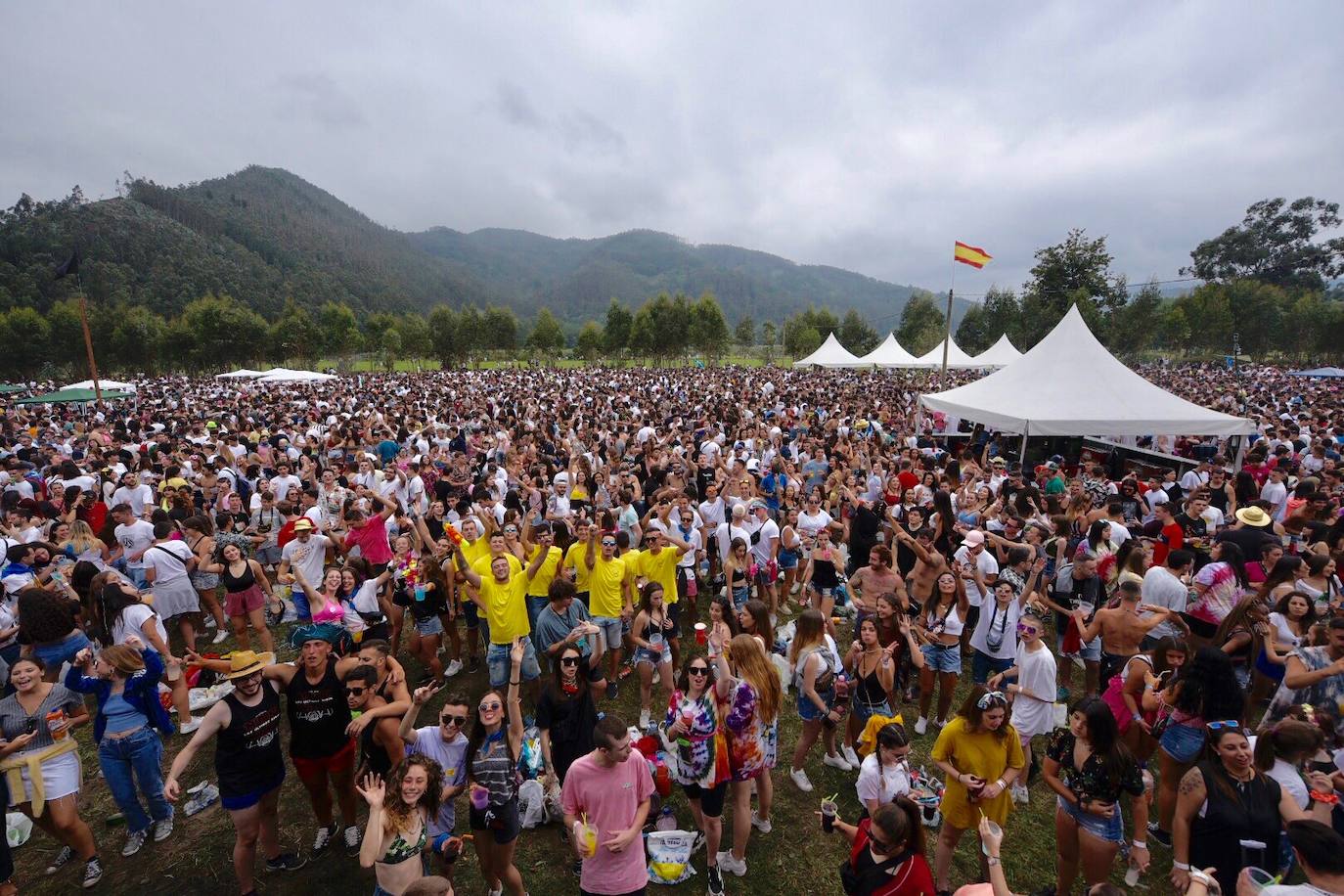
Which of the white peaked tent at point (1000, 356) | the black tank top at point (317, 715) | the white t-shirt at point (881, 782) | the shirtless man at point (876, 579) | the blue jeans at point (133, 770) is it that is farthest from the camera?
the white peaked tent at point (1000, 356)

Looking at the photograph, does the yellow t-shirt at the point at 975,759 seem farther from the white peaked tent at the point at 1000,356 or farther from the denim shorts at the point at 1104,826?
the white peaked tent at the point at 1000,356

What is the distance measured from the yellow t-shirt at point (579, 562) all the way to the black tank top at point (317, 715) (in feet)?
7.32

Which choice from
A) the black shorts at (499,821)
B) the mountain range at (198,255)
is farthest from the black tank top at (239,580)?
the mountain range at (198,255)

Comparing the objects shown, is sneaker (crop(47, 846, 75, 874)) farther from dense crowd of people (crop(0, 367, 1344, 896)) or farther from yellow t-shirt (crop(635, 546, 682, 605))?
yellow t-shirt (crop(635, 546, 682, 605))

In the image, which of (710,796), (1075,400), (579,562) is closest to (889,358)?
(1075,400)

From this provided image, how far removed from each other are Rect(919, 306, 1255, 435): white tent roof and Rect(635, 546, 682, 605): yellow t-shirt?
29.8 feet

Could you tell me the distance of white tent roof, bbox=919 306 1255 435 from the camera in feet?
35.3

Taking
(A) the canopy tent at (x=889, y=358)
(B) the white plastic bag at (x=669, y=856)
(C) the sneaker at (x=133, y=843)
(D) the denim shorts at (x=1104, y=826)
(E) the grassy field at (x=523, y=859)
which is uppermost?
(A) the canopy tent at (x=889, y=358)

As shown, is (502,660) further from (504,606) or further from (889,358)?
(889,358)

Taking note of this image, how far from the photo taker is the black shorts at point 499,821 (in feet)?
10.2

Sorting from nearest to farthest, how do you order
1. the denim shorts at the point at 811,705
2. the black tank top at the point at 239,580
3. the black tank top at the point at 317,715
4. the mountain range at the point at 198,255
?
the black tank top at the point at 317,715 < the denim shorts at the point at 811,705 < the black tank top at the point at 239,580 < the mountain range at the point at 198,255

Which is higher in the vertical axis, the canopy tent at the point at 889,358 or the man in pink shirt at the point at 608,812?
the canopy tent at the point at 889,358

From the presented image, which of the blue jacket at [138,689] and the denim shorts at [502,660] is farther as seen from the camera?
the denim shorts at [502,660]

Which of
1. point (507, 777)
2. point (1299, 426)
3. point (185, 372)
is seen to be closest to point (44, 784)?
point (507, 777)
